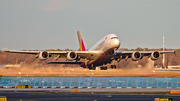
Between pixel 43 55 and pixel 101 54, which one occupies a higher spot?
pixel 101 54

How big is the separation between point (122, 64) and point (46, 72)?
17.7 m

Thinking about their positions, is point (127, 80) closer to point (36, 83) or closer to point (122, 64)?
point (36, 83)

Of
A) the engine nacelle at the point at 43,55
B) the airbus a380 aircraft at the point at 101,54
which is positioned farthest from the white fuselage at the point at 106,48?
the engine nacelle at the point at 43,55

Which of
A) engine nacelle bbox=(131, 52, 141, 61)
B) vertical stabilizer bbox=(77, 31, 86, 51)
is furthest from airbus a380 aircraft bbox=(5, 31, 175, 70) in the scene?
vertical stabilizer bbox=(77, 31, 86, 51)

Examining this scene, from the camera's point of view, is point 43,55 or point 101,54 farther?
point 43,55

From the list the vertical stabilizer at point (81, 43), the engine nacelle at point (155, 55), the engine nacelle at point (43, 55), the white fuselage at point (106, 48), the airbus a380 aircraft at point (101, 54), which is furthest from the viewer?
the vertical stabilizer at point (81, 43)

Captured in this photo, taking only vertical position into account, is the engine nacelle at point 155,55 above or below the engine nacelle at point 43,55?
above

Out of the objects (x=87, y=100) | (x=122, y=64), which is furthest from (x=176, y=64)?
(x=87, y=100)

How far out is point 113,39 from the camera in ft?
163

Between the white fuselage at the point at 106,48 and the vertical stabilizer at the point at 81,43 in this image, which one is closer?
the white fuselage at the point at 106,48

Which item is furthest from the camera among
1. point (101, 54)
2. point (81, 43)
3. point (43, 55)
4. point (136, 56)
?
point (81, 43)

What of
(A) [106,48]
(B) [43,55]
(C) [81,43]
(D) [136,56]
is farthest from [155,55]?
(C) [81,43]

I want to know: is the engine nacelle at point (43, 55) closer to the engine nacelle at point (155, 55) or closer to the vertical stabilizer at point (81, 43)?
the vertical stabilizer at point (81, 43)

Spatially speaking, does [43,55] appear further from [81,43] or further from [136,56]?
[81,43]
